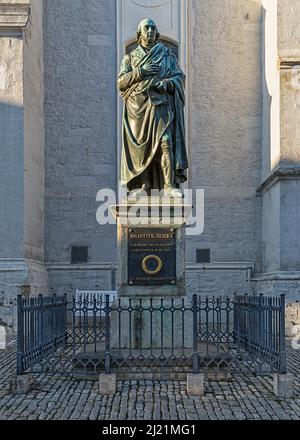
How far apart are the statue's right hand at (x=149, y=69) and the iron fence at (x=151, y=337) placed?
329 cm

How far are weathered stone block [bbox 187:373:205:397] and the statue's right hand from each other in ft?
14.2

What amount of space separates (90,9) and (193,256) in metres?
7.05

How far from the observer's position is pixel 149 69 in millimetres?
8086

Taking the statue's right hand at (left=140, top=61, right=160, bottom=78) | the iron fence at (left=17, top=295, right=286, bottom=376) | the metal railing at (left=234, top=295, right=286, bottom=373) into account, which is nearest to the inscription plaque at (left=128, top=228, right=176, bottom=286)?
the iron fence at (left=17, top=295, right=286, bottom=376)

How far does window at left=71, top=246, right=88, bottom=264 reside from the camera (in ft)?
47.0

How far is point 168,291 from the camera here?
7.69 meters

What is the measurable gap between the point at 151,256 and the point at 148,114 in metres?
Result: 2.11

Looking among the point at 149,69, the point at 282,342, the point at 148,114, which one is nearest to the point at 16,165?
the point at 148,114

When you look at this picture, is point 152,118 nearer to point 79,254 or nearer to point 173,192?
point 173,192

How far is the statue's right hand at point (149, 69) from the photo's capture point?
808cm

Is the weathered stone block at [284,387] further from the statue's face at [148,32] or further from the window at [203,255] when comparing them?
the window at [203,255]

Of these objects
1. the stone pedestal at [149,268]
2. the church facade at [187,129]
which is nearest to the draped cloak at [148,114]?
the stone pedestal at [149,268]

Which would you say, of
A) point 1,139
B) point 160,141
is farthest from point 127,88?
point 1,139

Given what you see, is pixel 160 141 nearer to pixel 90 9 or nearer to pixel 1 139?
pixel 1 139
